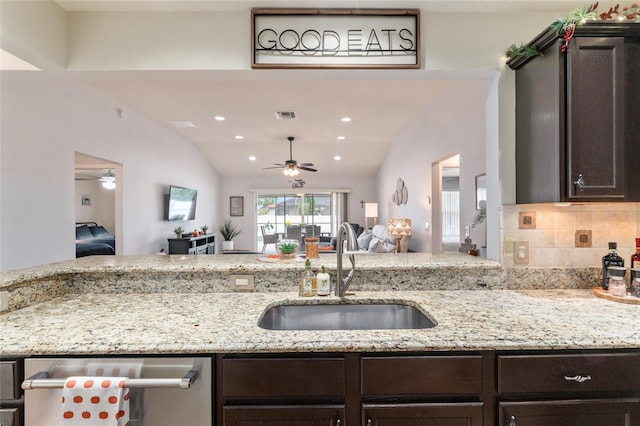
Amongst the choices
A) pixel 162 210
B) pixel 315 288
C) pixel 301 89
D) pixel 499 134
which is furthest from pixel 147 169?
pixel 499 134

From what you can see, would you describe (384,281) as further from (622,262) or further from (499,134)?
(622,262)

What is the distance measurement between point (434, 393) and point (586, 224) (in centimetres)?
137

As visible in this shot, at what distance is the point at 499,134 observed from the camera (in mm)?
1834

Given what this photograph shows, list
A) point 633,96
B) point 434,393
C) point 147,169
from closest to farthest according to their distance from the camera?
point 434,393 → point 633,96 → point 147,169

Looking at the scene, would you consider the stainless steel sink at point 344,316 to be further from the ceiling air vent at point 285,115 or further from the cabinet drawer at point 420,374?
the ceiling air vent at point 285,115

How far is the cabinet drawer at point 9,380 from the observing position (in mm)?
1077

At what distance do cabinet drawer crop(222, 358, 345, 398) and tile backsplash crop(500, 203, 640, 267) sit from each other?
1.24 meters

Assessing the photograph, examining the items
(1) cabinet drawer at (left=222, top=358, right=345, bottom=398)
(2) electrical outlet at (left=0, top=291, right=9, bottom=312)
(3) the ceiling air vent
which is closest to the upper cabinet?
(1) cabinet drawer at (left=222, top=358, right=345, bottom=398)

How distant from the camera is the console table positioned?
572 cm

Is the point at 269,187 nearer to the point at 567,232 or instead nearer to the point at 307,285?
the point at 307,285

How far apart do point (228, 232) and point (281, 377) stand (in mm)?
8097

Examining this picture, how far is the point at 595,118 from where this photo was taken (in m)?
1.46

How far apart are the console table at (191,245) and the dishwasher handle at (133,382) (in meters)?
4.90

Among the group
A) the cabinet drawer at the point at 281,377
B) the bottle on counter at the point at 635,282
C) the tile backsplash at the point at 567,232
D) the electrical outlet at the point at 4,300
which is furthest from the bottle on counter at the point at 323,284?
→ the bottle on counter at the point at 635,282
